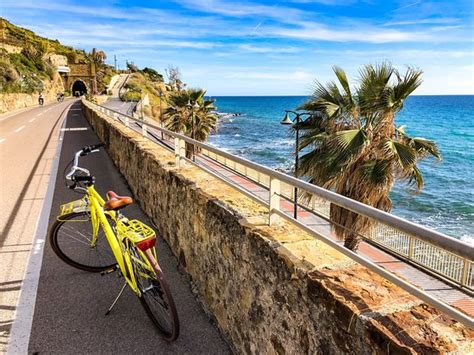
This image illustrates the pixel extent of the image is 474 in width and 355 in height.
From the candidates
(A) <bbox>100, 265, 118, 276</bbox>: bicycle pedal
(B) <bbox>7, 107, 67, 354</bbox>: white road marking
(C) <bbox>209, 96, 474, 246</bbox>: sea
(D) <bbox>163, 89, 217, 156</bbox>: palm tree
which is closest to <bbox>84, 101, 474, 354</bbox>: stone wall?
(A) <bbox>100, 265, 118, 276</bbox>: bicycle pedal

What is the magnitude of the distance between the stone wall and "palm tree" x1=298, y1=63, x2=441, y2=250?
19.2ft

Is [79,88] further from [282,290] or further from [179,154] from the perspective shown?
[282,290]

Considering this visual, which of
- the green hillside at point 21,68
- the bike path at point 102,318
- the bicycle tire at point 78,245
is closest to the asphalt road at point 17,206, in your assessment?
the bike path at point 102,318

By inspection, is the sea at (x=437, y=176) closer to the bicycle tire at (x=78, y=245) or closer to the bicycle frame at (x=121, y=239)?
the bicycle tire at (x=78, y=245)

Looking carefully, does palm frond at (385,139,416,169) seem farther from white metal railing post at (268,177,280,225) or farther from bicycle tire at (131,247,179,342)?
bicycle tire at (131,247,179,342)

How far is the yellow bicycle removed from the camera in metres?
3.31

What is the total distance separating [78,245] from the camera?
5109 millimetres

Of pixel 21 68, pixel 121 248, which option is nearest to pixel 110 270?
pixel 121 248

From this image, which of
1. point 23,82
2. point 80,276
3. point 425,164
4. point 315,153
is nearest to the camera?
point 80,276

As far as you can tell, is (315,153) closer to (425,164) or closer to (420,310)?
(420,310)

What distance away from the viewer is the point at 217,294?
353 centimetres

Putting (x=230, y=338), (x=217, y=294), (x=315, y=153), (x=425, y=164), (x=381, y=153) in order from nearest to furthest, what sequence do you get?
1. (x=230, y=338)
2. (x=217, y=294)
3. (x=381, y=153)
4. (x=315, y=153)
5. (x=425, y=164)

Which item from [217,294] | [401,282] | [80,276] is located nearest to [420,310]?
[401,282]

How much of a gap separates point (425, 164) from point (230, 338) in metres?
53.4
